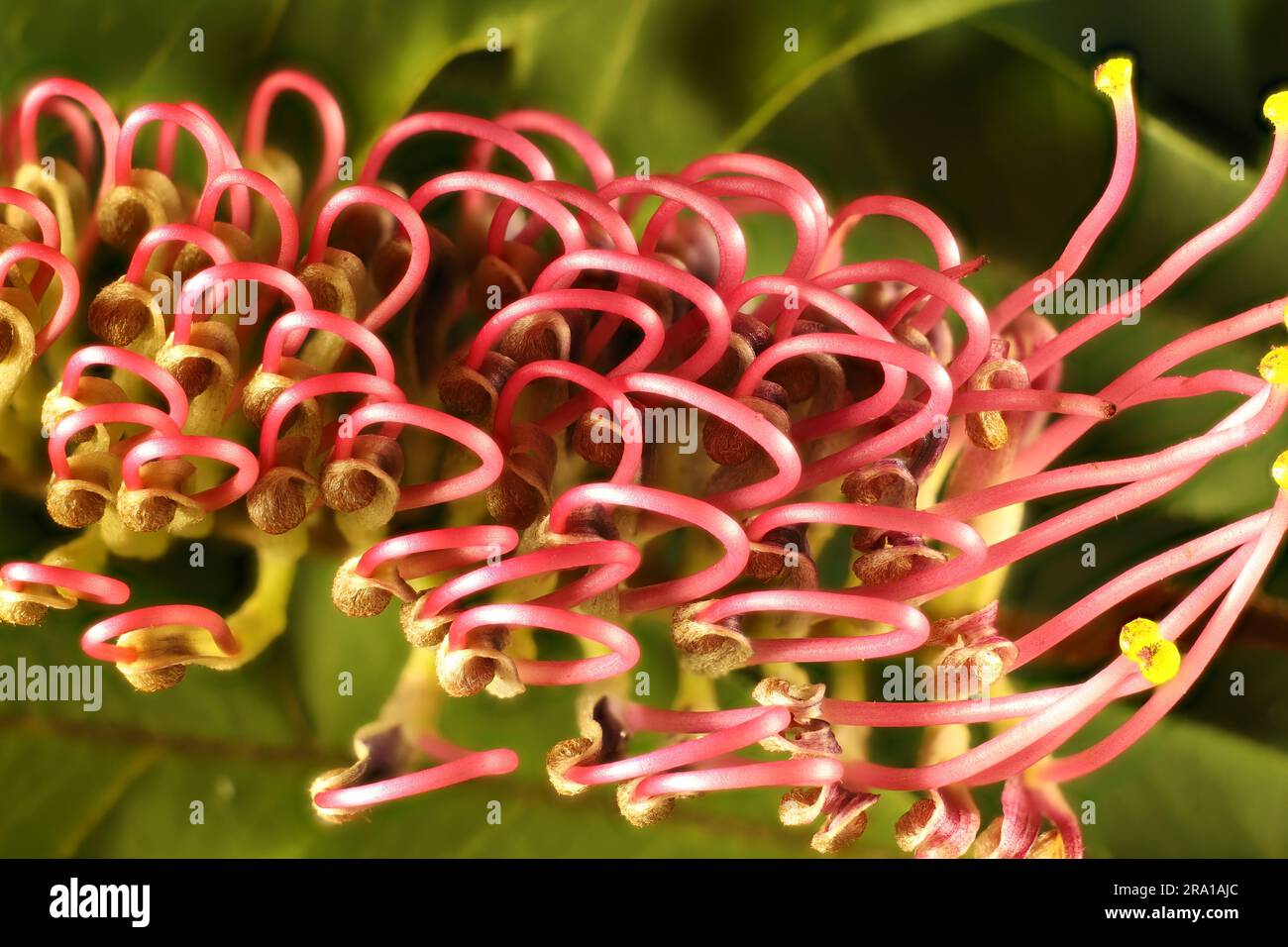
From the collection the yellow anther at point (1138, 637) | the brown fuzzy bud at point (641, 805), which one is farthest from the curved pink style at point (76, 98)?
the yellow anther at point (1138, 637)

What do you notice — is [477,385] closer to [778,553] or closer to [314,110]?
[778,553]

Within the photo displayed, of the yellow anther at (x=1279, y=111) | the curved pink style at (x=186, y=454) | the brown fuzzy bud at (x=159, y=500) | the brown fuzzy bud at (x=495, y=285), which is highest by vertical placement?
the yellow anther at (x=1279, y=111)

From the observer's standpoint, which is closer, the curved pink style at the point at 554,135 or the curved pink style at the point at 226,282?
the curved pink style at the point at 226,282

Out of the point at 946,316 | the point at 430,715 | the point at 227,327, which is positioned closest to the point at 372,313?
the point at 227,327

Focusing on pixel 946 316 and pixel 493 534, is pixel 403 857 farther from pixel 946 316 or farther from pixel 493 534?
pixel 946 316

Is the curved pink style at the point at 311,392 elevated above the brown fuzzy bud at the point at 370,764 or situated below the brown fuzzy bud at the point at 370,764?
above

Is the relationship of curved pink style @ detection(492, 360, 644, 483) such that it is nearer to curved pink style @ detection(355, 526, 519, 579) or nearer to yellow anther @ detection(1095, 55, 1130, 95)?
curved pink style @ detection(355, 526, 519, 579)

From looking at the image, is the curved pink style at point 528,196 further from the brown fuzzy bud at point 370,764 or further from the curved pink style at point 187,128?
the brown fuzzy bud at point 370,764
